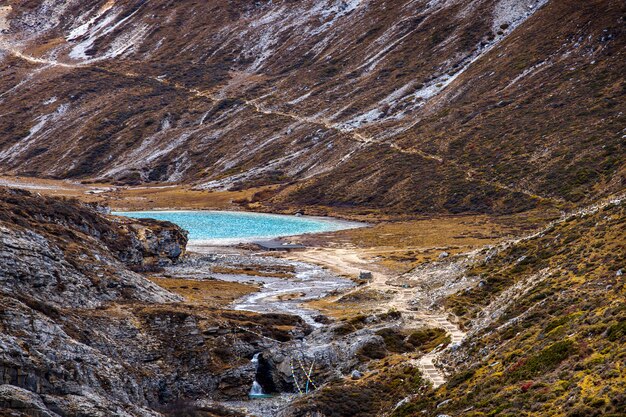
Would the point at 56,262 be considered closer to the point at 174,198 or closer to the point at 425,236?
the point at 425,236

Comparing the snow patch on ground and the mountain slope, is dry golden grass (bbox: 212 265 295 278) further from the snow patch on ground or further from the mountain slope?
the snow patch on ground

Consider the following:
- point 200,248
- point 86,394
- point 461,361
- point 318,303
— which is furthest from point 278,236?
point 86,394

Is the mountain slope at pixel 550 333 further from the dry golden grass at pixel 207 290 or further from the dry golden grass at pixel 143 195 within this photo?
the dry golden grass at pixel 143 195

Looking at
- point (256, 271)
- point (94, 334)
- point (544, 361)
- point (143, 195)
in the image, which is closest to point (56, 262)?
Result: point (94, 334)

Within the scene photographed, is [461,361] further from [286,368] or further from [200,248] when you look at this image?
[200,248]

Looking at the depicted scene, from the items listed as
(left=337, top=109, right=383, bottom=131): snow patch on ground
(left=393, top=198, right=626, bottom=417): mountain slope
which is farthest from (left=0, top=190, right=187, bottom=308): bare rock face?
(left=337, top=109, right=383, bottom=131): snow patch on ground
